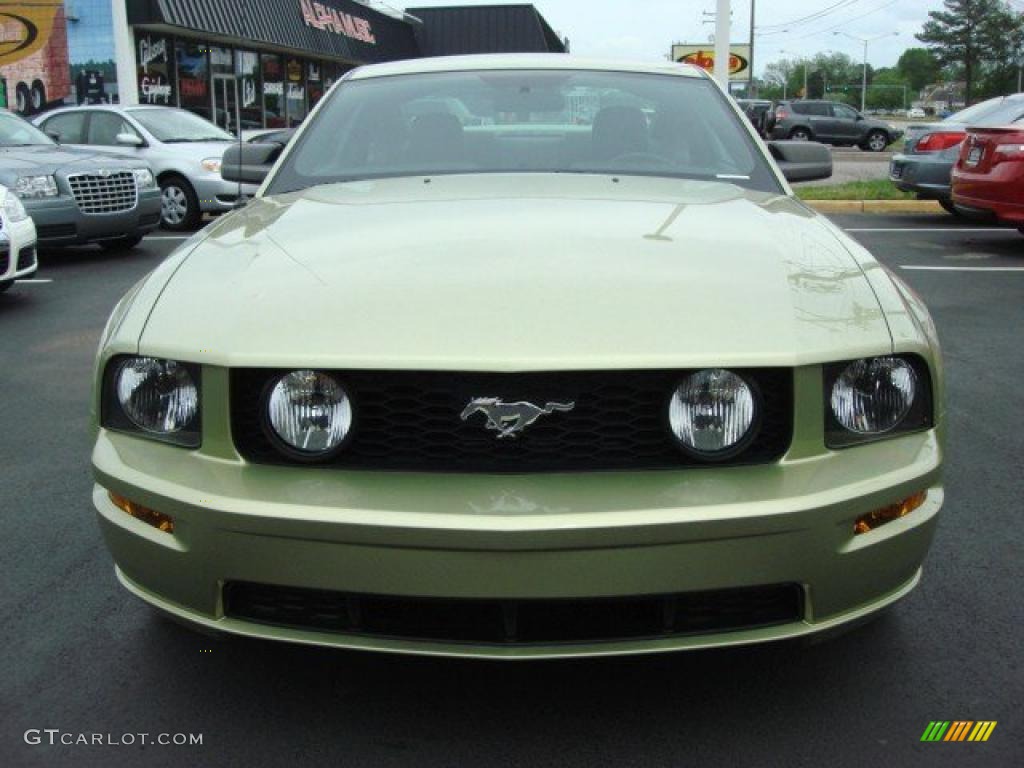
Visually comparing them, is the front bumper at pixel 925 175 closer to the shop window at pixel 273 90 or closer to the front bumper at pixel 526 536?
the front bumper at pixel 526 536

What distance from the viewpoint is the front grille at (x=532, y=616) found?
6.85 ft

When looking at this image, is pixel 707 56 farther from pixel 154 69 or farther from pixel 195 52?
pixel 154 69

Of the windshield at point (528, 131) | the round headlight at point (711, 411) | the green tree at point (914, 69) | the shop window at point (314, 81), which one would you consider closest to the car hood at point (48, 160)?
the windshield at point (528, 131)

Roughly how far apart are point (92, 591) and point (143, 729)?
0.83 metres

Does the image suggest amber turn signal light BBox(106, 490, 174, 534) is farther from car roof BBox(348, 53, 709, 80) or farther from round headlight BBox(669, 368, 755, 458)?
car roof BBox(348, 53, 709, 80)

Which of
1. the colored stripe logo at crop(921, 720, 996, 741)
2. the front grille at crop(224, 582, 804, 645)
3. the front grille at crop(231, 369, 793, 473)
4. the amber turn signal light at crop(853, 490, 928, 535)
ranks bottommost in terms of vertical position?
the colored stripe logo at crop(921, 720, 996, 741)

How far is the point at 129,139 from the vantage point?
12.4 m

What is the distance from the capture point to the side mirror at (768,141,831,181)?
4.05 meters

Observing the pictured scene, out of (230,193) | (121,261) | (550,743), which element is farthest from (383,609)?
(230,193)

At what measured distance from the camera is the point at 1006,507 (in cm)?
372

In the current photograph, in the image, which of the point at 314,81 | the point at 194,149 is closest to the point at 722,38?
the point at 194,149

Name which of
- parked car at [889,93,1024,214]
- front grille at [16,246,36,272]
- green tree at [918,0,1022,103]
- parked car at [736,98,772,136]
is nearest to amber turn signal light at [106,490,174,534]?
front grille at [16,246,36,272]

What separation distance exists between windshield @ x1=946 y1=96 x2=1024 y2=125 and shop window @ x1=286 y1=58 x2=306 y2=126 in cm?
2199

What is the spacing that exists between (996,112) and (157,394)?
10631 millimetres
